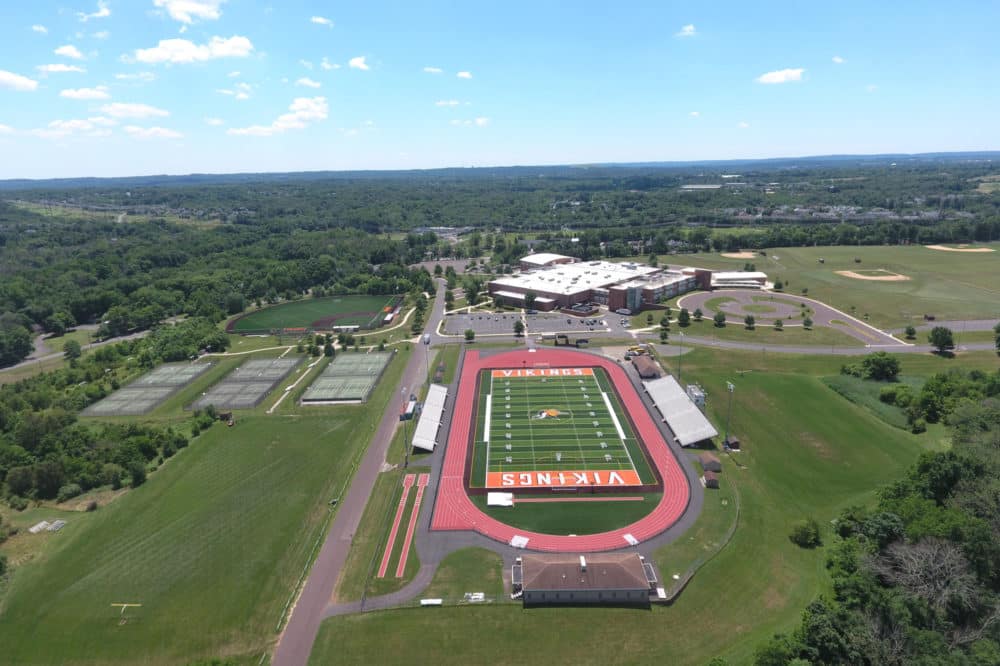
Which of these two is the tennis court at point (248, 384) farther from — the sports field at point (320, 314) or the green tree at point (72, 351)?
the green tree at point (72, 351)

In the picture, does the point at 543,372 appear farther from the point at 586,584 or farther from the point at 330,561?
the point at 330,561

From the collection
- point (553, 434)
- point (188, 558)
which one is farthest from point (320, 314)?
point (188, 558)

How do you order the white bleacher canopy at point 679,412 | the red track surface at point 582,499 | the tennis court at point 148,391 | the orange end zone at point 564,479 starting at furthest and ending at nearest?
the tennis court at point 148,391, the white bleacher canopy at point 679,412, the orange end zone at point 564,479, the red track surface at point 582,499

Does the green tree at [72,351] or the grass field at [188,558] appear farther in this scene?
the green tree at [72,351]

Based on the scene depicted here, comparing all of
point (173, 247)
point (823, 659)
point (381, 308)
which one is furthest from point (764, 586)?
point (173, 247)

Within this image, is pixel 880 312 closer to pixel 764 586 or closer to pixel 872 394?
pixel 872 394

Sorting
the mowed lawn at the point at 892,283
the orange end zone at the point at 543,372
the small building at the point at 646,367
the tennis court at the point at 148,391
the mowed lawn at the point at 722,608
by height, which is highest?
the mowed lawn at the point at 892,283

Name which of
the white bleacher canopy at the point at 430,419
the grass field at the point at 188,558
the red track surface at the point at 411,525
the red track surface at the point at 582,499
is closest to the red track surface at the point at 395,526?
the red track surface at the point at 411,525

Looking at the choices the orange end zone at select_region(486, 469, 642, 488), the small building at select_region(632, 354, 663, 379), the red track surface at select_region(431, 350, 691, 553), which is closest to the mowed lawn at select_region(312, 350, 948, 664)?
the red track surface at select_region(431, 350, 691, 553)
